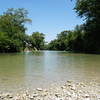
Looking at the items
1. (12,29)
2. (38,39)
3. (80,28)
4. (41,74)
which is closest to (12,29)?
(12,29)

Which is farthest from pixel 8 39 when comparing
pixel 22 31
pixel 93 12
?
pixel 93 12

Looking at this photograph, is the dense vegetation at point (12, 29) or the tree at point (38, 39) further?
the tree at point (38, 39)

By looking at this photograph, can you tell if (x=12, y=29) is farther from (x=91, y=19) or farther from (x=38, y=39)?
(x=38, y=39)

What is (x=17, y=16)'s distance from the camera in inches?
2120

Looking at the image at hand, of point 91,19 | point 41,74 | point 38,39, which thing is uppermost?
point 91,19

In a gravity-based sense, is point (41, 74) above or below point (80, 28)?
below

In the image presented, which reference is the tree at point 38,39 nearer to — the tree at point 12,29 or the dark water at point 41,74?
the tree at point 12,29

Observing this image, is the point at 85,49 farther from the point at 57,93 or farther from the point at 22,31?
the point at 57,93

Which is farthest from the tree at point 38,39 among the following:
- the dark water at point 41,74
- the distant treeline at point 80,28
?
the dark water at point 41,74

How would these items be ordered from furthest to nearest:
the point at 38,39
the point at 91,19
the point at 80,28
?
the point at 38,39
the point at 80,28
the point at 91,19

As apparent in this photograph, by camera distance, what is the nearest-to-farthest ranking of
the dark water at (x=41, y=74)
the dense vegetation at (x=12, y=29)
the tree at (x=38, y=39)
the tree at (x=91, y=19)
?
the dark water at (x=41, y=74)
the tree at (x=91, y=19)
the dense vegetation at (x=12, y=29)
the tree at (x=38, y=39)

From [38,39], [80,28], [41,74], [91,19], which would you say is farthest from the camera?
[38,39]

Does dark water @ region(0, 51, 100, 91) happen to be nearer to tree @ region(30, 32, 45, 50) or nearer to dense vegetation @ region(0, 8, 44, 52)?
dense vegetation @ region(0, 8, 44, 52)

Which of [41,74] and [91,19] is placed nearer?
[41,74]
